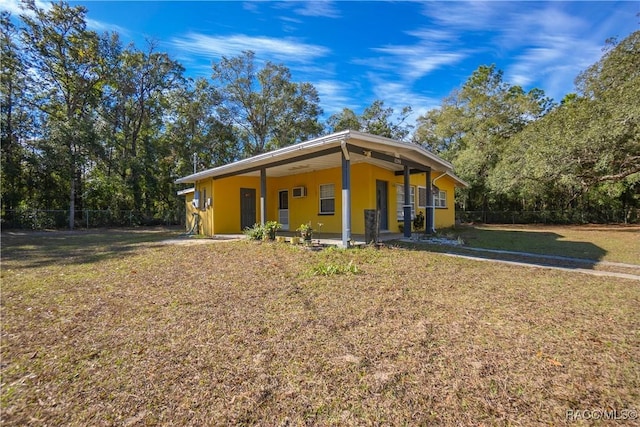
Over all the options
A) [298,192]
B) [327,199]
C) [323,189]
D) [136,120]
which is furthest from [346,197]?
[136,120]

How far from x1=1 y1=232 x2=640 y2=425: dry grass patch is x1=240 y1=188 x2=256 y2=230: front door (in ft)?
26.5

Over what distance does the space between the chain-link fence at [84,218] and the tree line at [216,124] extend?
1.23ft

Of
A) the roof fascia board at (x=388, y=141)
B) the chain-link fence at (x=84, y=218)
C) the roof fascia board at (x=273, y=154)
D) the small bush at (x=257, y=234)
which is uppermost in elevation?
the roof fascia board at (x=388, y=141)

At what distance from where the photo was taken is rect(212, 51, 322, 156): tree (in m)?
26.2

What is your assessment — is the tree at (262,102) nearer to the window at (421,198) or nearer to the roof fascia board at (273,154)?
the roof fascia board at (273,154)

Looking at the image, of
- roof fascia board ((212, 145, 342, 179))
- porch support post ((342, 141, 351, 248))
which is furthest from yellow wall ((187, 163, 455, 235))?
porch support post ((342, 141, 351, 248))

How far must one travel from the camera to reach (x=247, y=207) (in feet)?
43.8

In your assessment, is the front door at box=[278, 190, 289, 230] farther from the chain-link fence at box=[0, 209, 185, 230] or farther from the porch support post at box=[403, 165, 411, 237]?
the chain-link fence at box=[0, 209, 185, 230]

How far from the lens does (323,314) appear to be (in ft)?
Answer: 11.6

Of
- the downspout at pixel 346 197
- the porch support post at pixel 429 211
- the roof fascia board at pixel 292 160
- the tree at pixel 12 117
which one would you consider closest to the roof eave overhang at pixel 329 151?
the roof fascia board at pixel 292 160

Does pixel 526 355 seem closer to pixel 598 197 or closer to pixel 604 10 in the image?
pixel 604 10

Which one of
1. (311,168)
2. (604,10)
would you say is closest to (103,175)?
(311,168)

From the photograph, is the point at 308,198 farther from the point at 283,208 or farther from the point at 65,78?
the point at 65,78

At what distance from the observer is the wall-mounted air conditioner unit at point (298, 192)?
1223 cm
